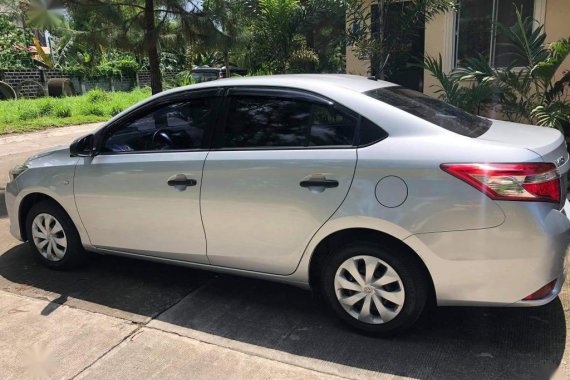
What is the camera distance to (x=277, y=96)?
3475 millimetres

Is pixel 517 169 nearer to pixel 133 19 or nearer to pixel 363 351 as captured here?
pixel 363 351

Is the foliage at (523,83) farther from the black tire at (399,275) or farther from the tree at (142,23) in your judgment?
the tree at (142,23)

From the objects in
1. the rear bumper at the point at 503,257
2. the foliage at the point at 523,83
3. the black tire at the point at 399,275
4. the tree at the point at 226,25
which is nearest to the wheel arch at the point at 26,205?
the black tire at the point at 399,275

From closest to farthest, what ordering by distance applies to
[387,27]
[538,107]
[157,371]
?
1. [157,371]
2. [538,107]
3. [387,27]

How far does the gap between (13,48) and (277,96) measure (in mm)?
23744

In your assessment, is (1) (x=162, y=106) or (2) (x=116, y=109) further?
(2) (x=116, y=109)

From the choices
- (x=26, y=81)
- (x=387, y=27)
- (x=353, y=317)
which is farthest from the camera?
(x=26, y=81)

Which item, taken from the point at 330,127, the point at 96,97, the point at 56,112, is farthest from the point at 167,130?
the point at 96,97

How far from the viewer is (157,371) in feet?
9.84

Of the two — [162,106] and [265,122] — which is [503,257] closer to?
[265,122]

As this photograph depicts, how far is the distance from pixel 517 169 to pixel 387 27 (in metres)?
5.52

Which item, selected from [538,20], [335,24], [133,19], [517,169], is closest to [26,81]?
[133,19]

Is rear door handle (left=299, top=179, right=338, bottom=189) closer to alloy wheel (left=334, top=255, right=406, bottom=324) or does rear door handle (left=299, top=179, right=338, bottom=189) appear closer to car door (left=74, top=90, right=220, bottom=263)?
alloy wheel (left=334, top=255, right=406, bottom=324)

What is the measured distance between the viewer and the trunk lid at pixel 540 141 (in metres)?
2.88
